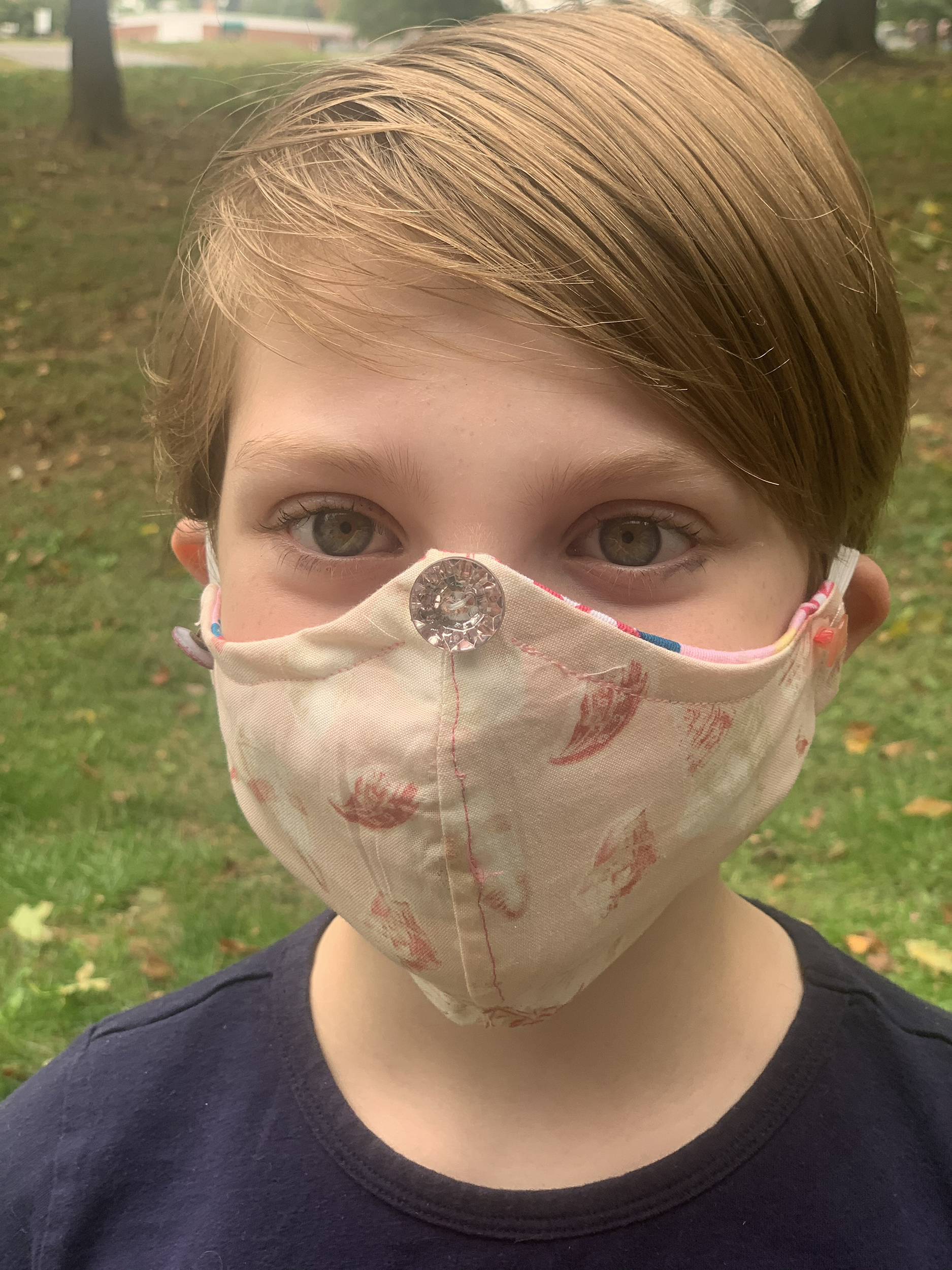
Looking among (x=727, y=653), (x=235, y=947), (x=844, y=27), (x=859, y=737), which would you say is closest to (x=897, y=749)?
(x=859, y=737)

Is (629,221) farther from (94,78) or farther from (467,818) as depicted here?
(94,78)

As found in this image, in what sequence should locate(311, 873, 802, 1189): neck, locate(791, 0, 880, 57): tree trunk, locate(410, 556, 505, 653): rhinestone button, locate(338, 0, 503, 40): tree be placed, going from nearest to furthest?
locate(410, 556, 505, 653): rhinestone button
locate(311, 873, 802, 1189): neck
locate(338, 0, 503, 40): tree
locate(791, 0, 880, 57): tree trunk

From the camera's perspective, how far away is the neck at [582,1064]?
4.67ft

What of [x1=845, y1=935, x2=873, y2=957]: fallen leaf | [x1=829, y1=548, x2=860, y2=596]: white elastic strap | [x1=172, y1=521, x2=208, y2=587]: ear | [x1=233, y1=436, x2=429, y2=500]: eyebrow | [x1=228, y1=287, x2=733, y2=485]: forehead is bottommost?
[x1=845, y1=935, x2=873, y2=957]: fallen leaf

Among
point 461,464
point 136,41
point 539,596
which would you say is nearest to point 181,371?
point 461,464

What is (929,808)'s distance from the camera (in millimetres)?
4035

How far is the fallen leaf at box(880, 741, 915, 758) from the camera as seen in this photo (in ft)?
14.6

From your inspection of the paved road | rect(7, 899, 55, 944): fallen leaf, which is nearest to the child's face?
rect(7, 899, 55, 944): fallen leaf

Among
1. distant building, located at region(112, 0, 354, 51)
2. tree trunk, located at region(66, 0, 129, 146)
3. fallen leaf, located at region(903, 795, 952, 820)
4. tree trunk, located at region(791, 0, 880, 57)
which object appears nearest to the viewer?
fallen leaf, located at region(903, 795, 952, 820)

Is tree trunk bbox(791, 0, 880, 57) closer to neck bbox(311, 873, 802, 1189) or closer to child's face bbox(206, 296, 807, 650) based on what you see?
child's face bbox(206, 296, 807, 650)

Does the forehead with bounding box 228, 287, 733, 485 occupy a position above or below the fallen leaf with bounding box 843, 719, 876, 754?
above

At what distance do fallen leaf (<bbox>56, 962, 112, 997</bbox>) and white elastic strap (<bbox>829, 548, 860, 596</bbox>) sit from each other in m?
2.78

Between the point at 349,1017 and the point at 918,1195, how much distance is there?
0.81 metres

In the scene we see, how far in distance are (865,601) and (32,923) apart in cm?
319
